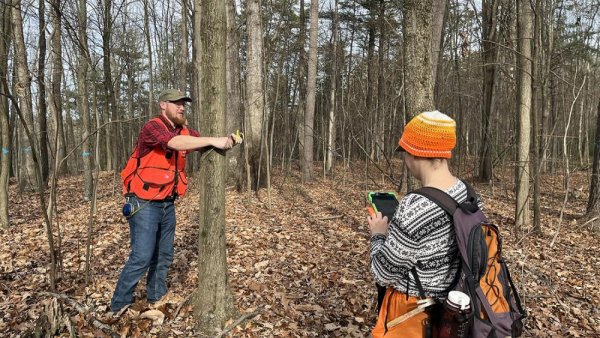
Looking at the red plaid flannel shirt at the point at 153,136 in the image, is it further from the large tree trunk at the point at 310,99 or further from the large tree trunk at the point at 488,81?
the large tree trunk at the point at 488,81

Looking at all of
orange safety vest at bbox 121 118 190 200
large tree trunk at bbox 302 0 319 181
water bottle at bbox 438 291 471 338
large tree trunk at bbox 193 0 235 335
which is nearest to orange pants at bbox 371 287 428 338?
water bottle at bbox 438 291 471 338

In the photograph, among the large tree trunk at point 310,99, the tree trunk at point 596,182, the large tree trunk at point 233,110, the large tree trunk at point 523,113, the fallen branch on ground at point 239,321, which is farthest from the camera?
the large tree trunk at point 310,99

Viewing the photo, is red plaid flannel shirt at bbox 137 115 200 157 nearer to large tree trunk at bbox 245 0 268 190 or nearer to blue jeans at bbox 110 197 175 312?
blue jeans at bbox 110 197 175 312

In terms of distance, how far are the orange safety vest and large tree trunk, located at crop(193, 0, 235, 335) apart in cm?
66

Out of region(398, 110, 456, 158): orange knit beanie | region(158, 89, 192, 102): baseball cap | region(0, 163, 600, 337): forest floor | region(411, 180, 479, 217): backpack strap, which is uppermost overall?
region(158, 89, 192, 102): baseball cap

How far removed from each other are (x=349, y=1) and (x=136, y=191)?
20.7 metres

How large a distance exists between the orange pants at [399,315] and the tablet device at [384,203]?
418 millimetres

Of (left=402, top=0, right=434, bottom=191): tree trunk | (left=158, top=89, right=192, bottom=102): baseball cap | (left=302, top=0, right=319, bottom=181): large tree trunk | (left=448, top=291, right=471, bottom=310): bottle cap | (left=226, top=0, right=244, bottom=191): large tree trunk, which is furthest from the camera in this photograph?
(left=302, top=0, right=319, bottom=181): large tree trunk

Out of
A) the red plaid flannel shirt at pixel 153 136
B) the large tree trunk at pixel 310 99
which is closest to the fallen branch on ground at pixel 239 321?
the red plaid flannel shirt at pixel 153 136

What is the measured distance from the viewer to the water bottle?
60.9 inches

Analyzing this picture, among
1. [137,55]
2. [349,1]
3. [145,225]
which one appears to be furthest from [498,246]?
[137,55]

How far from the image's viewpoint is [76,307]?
3307mm

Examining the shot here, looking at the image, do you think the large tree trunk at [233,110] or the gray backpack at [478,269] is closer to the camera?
the gray backpack at [478,269]

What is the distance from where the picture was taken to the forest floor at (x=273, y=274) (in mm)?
3492
